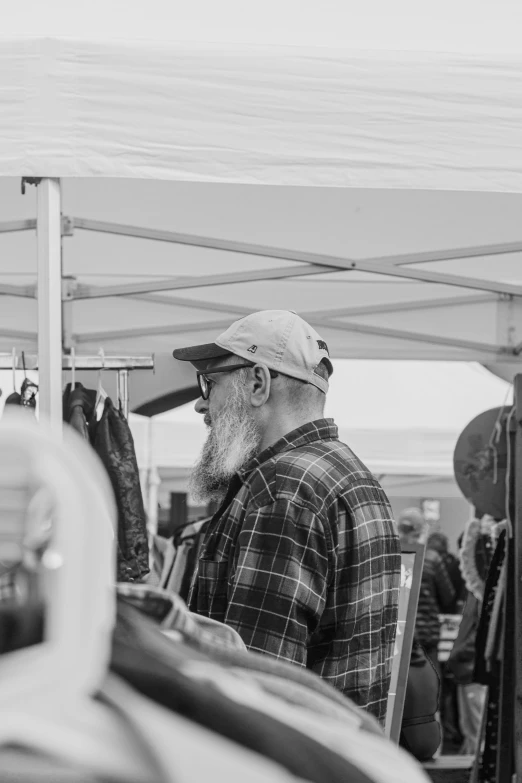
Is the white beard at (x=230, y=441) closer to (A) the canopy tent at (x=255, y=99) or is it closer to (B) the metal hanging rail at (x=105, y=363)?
(A) the canopy tent at (x=255, y=99)

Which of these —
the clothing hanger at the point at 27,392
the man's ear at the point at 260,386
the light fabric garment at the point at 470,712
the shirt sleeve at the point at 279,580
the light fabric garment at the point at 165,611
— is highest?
the clothing hanger at the point at 27,392

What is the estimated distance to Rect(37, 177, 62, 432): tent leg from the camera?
2.14 meters

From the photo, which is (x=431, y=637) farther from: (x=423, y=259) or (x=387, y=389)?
(x=423, y=259)

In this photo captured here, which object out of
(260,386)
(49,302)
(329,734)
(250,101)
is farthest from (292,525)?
(329,734)

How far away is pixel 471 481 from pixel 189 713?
11.6 ft

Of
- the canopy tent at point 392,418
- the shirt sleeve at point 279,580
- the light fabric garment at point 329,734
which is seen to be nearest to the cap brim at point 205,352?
the shirt sleeve at point 279,580

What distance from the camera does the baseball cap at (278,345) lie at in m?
2.00

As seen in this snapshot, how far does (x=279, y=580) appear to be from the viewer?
1.76 m

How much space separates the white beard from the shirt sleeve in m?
0.23

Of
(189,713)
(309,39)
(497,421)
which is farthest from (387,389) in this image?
(189,713)

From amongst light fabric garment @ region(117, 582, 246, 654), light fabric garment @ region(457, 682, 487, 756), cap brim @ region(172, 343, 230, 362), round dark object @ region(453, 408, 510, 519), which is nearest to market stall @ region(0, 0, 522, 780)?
cap brim @ region(172, 343, 230, 362)

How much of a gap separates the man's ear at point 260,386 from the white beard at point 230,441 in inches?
0.9

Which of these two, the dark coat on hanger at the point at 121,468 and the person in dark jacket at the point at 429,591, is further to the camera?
the person in dark jacket at the point at 429,591

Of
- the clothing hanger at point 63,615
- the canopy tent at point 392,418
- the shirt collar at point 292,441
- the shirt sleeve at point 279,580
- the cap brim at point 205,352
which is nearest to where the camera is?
the clothing hanger at point 63,615
